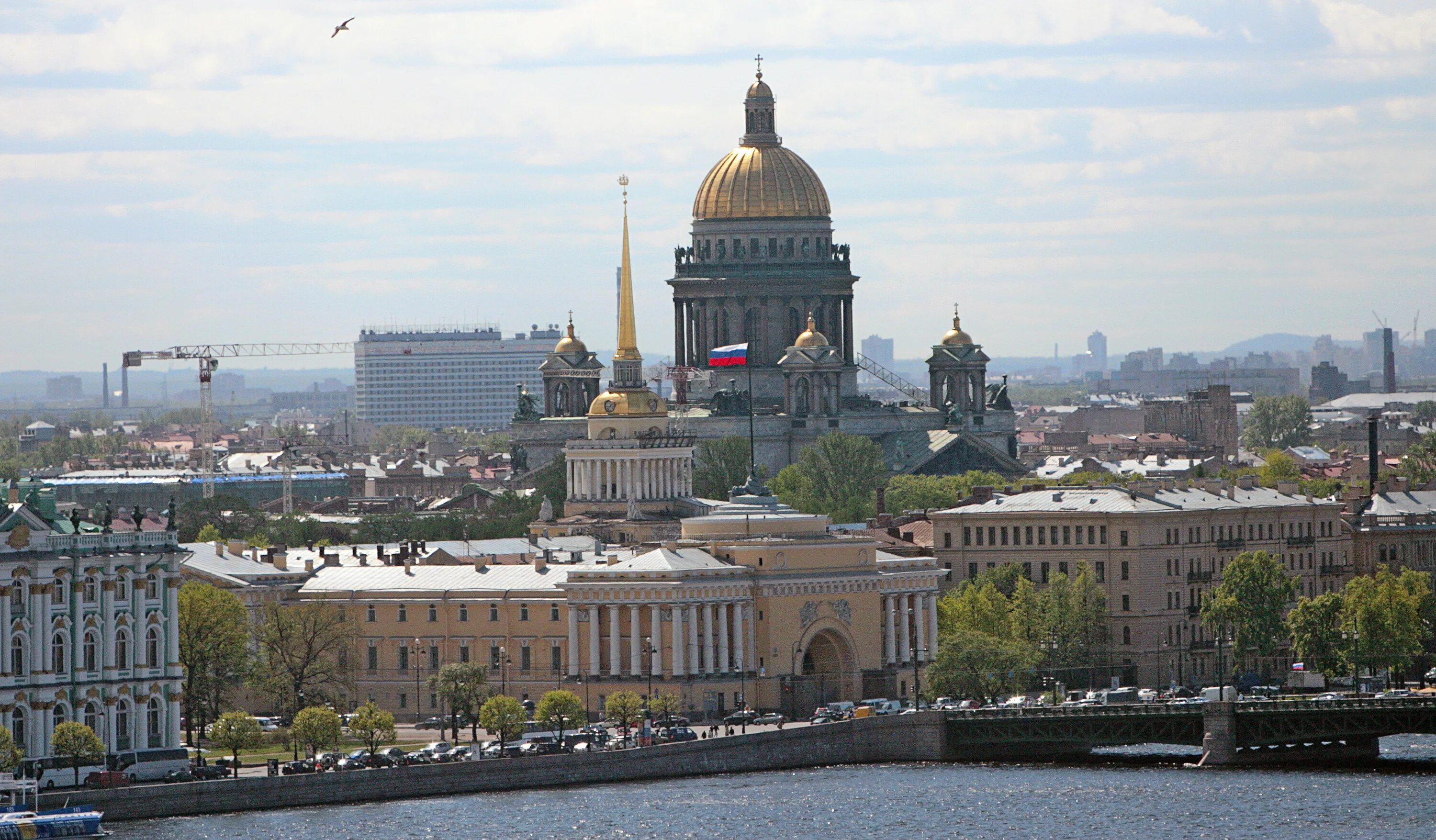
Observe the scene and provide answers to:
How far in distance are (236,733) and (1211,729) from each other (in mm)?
24192

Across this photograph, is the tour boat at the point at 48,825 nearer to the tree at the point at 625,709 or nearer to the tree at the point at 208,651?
the tree at the point at 208,651

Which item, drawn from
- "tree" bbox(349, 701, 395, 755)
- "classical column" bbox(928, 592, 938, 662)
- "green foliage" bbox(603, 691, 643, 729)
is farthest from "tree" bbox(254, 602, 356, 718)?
"classical column" bbox(928, 592, 938, 662)

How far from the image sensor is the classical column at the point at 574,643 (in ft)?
348

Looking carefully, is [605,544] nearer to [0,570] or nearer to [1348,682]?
[1348,682]

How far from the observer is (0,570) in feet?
289

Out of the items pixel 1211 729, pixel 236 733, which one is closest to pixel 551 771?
pixel 236 733

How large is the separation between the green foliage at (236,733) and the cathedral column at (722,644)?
17.2m

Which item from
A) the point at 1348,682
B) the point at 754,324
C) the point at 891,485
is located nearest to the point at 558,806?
the point at 1348,682

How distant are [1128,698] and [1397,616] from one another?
1344cm

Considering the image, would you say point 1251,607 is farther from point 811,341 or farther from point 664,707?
point 811,341

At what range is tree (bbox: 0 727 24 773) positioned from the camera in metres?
85.6

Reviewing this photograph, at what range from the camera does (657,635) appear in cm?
10562

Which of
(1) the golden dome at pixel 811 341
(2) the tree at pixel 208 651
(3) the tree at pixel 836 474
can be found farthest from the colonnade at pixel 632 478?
(2) the tree at pixel 208 651

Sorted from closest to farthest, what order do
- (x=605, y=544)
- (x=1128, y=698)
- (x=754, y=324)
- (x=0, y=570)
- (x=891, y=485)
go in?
(x=0, y=570)
(x=1128, y=698)
(x=605, y=544)
(x=891, y=485)
(x=754, y=324)
